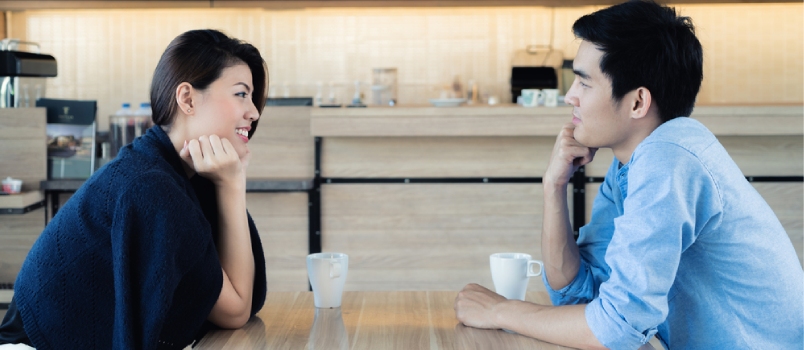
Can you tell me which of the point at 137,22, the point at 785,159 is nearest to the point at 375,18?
the point at 137,22

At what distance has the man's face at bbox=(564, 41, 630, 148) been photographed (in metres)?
1.31

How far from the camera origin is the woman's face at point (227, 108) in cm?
143

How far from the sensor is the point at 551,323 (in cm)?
117

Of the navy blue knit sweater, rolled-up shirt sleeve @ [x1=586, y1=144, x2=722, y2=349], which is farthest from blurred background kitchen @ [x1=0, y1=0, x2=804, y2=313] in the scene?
rolled-up shirt sleeve @ [x1=586, y1=144, x2=722, y2=349]

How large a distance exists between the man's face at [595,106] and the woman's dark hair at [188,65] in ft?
2.05

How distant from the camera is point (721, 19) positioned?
4.74 metres

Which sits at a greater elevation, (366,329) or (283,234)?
(366,329)

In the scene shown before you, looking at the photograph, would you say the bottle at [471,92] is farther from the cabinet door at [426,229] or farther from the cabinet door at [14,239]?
the cabinet door at [14,239]

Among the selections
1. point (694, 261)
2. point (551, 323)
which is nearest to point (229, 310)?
point (551, 323)

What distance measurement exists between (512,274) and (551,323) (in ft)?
0.68

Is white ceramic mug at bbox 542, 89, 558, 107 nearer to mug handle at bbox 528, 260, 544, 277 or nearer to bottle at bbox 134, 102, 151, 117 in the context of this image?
bottle at bbox 134, 102, 151, 117

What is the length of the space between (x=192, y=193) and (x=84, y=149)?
2419 millimetres

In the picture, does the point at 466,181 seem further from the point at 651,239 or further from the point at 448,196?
the point at 651,239

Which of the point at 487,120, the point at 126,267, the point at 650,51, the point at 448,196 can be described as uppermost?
the point at 650,51
